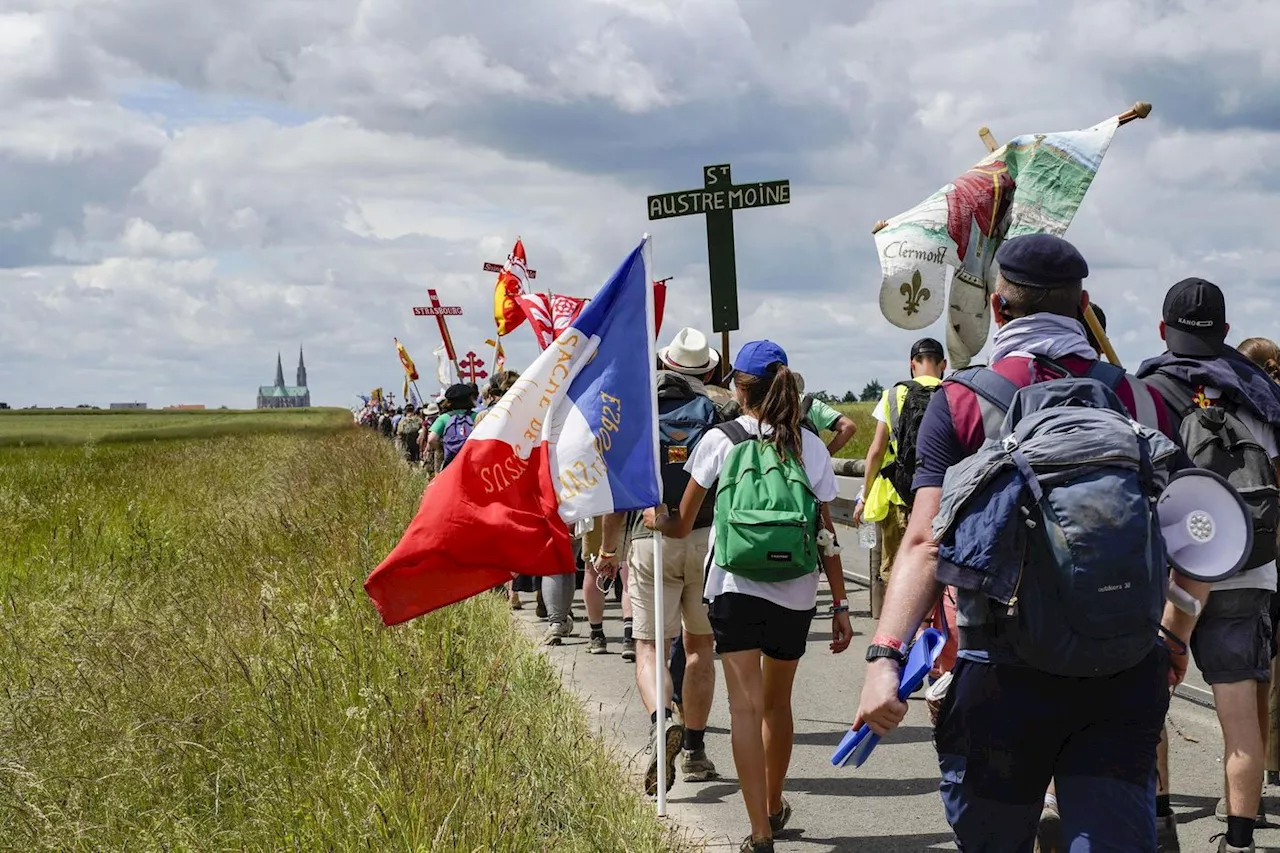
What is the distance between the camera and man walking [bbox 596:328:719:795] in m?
6.07

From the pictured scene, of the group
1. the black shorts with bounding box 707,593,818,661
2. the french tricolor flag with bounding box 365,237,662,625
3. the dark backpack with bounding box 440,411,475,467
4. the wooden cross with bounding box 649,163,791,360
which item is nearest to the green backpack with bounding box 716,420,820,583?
the black shorts with bounding box 707,593,818,661

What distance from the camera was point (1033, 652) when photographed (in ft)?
9.11

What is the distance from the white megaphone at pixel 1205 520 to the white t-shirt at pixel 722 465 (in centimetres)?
217

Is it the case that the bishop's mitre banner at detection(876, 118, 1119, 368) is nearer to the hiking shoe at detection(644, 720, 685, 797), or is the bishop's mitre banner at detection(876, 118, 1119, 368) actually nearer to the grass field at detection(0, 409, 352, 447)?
the hiking shoe at detection(644, 720, 685, 797)

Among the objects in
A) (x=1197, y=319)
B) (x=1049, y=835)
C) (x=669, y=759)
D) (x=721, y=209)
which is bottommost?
(x=669, y=759)

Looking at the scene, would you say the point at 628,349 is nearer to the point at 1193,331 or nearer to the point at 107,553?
the point at 1193,331

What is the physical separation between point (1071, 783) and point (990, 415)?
790mm

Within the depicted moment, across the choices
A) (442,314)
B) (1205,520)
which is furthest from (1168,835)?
(442,314)

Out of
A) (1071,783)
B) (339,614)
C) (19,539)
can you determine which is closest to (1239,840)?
(1071,783)

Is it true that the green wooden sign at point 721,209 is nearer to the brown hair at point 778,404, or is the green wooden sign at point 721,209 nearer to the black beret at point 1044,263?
the brown hair at point 778,404

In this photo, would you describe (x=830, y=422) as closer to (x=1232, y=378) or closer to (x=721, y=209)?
(x=721, y=209)

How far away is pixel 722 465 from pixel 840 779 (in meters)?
1.85

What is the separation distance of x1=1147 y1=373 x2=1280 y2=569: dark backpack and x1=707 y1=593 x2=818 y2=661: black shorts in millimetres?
1427

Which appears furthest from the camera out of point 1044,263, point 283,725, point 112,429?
point 112,429
